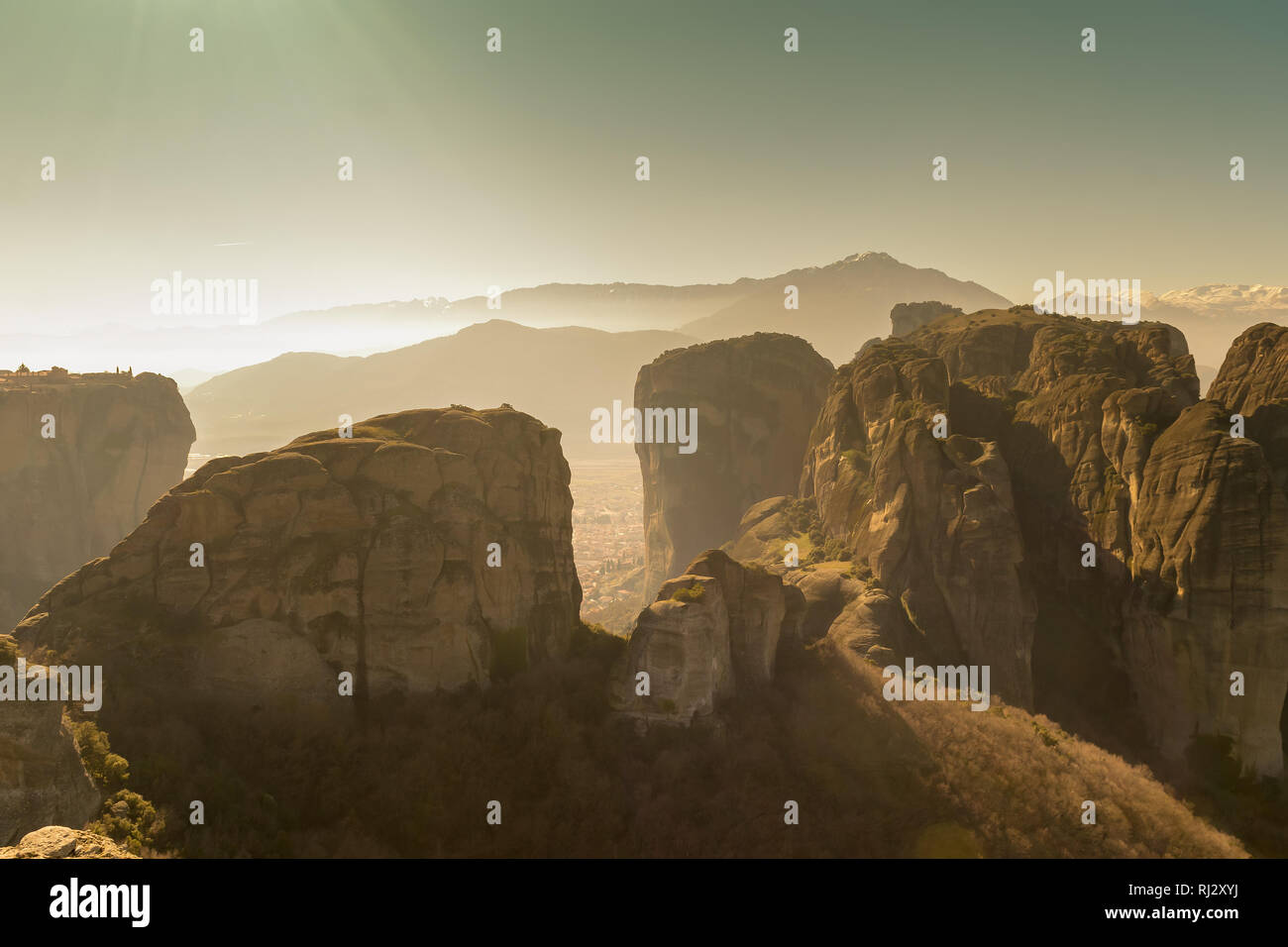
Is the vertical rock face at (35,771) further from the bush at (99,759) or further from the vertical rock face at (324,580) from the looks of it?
the vertical rock face at (324,580)

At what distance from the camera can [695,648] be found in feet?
122

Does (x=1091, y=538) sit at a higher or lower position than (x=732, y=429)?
lower

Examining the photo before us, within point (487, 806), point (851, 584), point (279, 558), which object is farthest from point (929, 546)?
point (279, 558)

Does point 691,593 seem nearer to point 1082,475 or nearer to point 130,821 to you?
point 130,821

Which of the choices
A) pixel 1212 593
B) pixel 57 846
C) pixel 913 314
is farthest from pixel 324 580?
pixel 913 314

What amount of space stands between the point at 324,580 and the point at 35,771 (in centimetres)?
1486

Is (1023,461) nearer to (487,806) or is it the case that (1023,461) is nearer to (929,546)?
(929,546)

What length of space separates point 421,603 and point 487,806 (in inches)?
409

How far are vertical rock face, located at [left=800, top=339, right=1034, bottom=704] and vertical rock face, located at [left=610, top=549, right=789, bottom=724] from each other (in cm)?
1275

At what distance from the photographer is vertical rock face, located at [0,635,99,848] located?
20156mm

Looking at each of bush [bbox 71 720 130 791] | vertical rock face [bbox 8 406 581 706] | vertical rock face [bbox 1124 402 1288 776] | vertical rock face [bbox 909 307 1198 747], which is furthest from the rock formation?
vertical rock face [bbox 1124 402 1288 776]

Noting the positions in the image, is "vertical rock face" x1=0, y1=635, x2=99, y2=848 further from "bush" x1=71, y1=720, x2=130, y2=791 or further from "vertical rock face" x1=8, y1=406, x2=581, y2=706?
"vertical rock face" x1=8, y1=406, x2=581, y2=706

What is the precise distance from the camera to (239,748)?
31.3 m

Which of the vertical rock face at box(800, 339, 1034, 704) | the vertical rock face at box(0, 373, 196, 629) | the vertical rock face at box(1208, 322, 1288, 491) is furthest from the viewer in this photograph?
the vertical rock face at box(0, 373, 196, 629)
